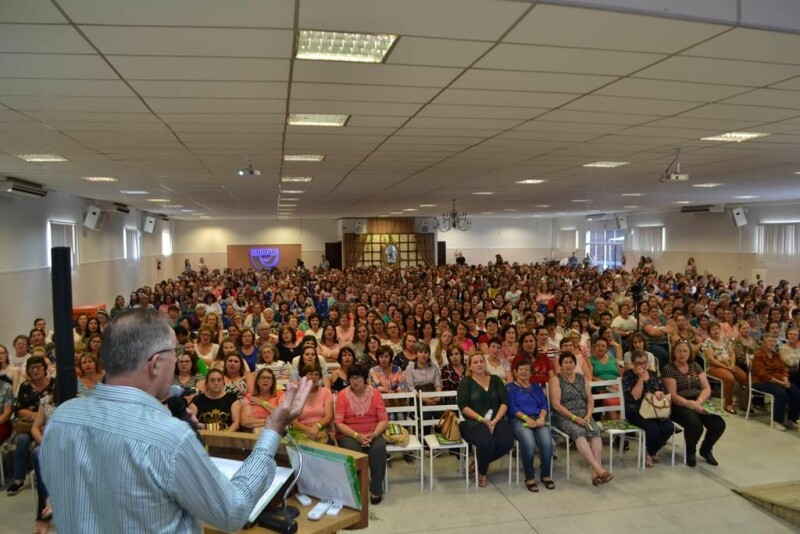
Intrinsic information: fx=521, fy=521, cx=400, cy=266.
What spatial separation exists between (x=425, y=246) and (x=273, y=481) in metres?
21.5

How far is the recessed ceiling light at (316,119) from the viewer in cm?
398

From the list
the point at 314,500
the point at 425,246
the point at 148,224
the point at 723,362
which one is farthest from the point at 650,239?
the point at 314,500

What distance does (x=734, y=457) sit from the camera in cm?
477

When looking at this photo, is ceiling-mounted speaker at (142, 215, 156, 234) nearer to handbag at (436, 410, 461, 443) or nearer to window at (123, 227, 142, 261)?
window at (123, 227, 142, 261)

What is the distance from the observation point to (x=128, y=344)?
1.16 metres

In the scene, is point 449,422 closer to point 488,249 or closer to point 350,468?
point 350,468

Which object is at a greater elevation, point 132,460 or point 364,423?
point 132,460

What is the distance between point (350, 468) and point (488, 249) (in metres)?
25.4

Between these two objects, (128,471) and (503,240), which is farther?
(503,240)

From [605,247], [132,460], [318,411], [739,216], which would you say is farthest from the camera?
[605,247]

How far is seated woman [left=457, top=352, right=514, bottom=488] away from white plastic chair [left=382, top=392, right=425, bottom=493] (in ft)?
1.34

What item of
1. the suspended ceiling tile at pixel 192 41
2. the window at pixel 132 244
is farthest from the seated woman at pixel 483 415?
the window at pixel 132 244

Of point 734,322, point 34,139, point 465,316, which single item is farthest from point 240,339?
point 734,322

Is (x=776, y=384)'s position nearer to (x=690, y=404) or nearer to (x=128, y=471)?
(x=690, y=404)
